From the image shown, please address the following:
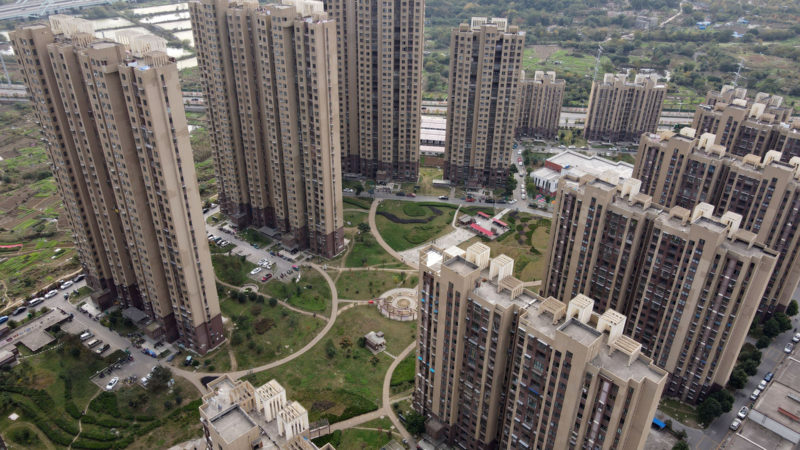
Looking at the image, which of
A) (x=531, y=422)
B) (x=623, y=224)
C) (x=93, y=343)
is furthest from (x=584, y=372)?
(x=93, y=343)

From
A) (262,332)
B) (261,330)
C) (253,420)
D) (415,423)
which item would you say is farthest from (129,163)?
(415,423)

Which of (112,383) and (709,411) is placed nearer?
(709,411)

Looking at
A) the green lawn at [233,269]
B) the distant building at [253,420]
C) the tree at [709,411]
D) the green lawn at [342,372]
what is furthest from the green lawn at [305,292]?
the tree at [709,411]

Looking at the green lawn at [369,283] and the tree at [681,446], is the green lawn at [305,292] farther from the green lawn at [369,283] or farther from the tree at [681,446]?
the tree at [681,446]

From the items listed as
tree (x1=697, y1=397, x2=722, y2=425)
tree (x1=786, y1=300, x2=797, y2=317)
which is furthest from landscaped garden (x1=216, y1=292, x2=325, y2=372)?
tree (x1=786, y1=300, x2=797, y2=317)

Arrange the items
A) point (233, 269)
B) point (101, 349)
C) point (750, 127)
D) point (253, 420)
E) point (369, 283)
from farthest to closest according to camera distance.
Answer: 1. point (233, 269)
2. point (369, 283)
3. point (750, 127)
4. point (101, 349)
5. point (253, 420)

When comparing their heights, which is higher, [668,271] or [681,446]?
[668,271]

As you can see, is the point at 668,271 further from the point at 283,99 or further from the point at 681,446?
the point at 283,99
